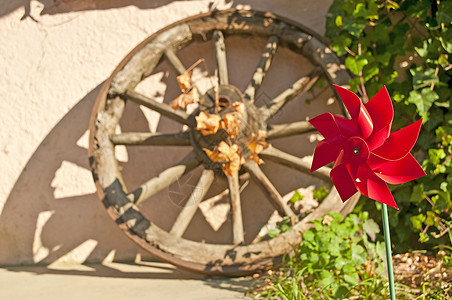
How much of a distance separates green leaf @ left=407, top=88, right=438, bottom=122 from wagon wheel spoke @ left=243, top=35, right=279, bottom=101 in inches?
29.9

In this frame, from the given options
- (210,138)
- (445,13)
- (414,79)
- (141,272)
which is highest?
(445,13)

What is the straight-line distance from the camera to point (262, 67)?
2.69 m

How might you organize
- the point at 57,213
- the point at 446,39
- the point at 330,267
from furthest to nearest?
the point at 57,213
the point at 446,39
the point at 330,267

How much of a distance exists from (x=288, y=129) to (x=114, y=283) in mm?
1198

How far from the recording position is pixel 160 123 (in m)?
2.91

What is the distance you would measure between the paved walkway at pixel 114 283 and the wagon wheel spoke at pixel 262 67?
99 centimetres

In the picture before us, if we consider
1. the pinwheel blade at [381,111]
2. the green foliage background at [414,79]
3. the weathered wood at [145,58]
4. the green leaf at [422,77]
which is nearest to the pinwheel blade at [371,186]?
the pinwheel blade at [381,111]

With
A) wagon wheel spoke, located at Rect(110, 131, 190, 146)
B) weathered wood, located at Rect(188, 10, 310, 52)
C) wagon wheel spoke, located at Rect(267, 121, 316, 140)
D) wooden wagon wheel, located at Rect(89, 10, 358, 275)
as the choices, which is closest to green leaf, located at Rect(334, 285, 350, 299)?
wooden wagon wheel, located at Rect(89, 10, 358, 275)

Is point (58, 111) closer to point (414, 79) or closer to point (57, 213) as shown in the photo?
point (57, 213)

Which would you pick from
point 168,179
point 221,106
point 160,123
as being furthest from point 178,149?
point 221,106

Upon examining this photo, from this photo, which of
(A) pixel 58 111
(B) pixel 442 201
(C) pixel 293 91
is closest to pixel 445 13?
(C) pixel 293 91

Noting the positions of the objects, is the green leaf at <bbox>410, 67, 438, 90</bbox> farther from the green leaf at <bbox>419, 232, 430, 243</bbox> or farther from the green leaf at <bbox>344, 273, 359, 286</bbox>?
the green leaf at <bbox>344, 273, 359, 286</bbox>

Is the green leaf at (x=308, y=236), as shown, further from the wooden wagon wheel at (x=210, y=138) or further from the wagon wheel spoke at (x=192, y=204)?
the wagon wheel spoke at (x=192, y=204)

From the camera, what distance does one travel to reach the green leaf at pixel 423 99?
2463 mm
